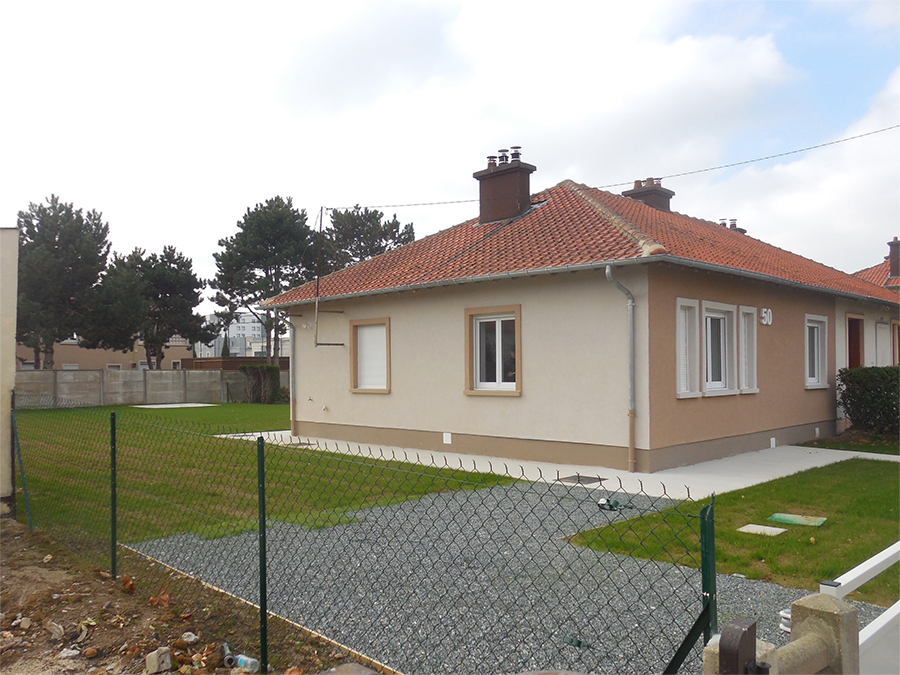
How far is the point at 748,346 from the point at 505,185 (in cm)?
604

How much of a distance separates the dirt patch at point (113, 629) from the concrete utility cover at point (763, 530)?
4448mm

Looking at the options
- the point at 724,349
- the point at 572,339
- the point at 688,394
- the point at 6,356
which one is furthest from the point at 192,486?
the point at 724,349

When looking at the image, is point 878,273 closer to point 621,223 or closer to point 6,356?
point 621,223

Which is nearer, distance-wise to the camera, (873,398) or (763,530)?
(763,530)

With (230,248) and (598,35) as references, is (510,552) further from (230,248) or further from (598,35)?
(230,248)

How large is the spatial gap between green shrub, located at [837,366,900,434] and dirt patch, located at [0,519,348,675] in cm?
1390

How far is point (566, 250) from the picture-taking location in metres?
11.4

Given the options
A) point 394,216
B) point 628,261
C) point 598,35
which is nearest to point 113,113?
point 598,35

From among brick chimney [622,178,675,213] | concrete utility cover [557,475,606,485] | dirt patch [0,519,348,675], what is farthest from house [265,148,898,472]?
dirt patch [0,519,348,675]

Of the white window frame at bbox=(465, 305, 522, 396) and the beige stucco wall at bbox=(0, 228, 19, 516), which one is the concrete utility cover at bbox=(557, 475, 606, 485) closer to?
the white window frame at bbox=(465, 305, 522, 396)

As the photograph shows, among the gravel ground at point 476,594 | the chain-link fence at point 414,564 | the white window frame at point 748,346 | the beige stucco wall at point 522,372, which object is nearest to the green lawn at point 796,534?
the chain-link fence at point 414,564

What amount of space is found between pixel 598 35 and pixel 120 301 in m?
30.9

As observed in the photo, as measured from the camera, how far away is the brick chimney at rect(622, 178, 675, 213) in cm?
1759

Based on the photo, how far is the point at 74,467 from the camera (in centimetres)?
1073
